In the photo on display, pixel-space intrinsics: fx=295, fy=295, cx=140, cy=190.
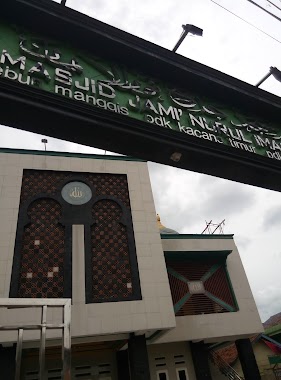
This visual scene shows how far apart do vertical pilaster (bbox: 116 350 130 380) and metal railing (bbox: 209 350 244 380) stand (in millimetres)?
5301

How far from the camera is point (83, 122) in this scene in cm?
317

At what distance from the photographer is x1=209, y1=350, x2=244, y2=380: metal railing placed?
573 inches

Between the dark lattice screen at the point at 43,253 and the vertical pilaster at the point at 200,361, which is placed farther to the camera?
the vertical pilaster at the point at 200,361

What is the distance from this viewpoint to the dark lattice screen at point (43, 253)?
34.4 feet

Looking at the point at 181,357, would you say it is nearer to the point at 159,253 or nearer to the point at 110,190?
the point at 159,253

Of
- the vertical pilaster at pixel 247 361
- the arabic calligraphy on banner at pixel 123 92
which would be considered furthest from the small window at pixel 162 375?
the arabic calligraphy on banner at pixel 123 92

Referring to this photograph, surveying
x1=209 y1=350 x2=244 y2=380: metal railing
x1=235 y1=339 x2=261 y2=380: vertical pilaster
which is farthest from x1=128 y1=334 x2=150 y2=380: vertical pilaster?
x1=209 y1=350 x2=244 y2=380: metal railing

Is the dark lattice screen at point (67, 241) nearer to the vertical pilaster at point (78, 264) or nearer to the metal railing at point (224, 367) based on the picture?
the vertical pilaster at point (78, 264)

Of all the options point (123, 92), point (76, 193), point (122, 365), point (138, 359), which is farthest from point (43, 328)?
point (122, 365)

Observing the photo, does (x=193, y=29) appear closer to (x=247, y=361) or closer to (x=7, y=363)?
(x=7, y=363)

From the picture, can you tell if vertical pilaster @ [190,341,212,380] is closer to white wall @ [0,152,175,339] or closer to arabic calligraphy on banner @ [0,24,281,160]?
white wall @ [0,152,175,339]

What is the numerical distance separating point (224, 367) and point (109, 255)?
940cm

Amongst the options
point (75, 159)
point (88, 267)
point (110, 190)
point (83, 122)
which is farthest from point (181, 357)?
point (83, 122)

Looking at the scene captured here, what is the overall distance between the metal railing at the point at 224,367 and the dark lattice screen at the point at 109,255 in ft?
26.1
